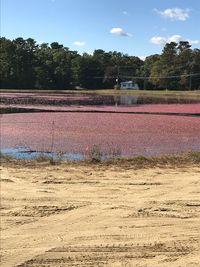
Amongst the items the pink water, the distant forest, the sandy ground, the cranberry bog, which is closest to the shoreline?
the sandy ground

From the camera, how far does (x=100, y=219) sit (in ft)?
21.2

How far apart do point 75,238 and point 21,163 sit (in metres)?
5.74

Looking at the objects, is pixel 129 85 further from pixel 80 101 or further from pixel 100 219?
A: pixel 100 219

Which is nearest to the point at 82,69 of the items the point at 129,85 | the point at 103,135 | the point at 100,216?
the point at 129,85

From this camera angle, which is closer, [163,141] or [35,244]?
[35,244]

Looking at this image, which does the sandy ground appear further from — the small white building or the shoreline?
the small white building

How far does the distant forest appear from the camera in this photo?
89369mm

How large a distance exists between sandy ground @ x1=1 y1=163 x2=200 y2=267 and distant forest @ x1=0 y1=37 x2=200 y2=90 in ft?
257

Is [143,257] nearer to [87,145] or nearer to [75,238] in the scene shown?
[75,238]

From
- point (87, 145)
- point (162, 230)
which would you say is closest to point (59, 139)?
point (87, 145)

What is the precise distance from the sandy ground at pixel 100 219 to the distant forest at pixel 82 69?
257 feet

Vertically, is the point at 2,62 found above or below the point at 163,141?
above

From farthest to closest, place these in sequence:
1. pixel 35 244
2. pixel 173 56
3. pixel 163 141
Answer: pixel 173 56 → pixel 163 141 → pixel 35 244

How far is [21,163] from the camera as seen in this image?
11.2 meters
